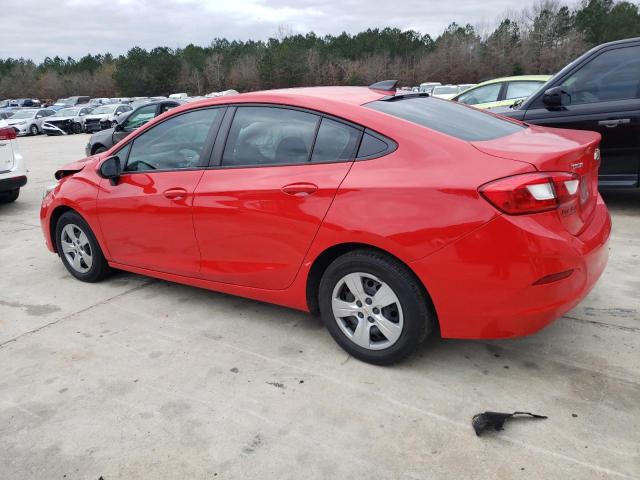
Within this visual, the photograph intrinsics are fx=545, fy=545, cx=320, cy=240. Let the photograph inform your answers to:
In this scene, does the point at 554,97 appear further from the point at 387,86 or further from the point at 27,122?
the point at 27,122

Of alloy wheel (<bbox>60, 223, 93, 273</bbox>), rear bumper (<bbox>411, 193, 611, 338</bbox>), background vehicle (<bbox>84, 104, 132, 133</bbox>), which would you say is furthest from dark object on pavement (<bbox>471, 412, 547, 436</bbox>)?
background vehicle (<bbox>84, 104, 132, 133</bbox>)

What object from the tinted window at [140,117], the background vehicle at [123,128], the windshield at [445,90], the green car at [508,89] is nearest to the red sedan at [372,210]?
the green car at [508,89]

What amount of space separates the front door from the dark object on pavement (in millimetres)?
2108

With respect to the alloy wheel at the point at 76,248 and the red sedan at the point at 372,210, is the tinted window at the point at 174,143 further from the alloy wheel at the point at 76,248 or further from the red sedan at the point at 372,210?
the alloy wheel at the point at 76,248

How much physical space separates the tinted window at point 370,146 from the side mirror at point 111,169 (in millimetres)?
2096

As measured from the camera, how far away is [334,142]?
311cm

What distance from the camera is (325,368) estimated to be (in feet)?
10.3

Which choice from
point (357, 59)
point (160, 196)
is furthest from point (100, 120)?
point (357, 59)

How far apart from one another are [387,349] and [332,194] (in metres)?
0.91

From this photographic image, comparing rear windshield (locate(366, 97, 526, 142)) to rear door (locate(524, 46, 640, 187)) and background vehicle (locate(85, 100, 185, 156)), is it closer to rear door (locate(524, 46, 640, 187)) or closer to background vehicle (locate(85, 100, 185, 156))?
rear door (locate(524, 46, 640, 187))

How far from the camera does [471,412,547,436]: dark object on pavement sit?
2.50 meters

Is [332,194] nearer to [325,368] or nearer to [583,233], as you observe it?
[325,368]

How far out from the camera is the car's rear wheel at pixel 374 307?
283 cm

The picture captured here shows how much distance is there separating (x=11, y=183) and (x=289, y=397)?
6796 millimetres
